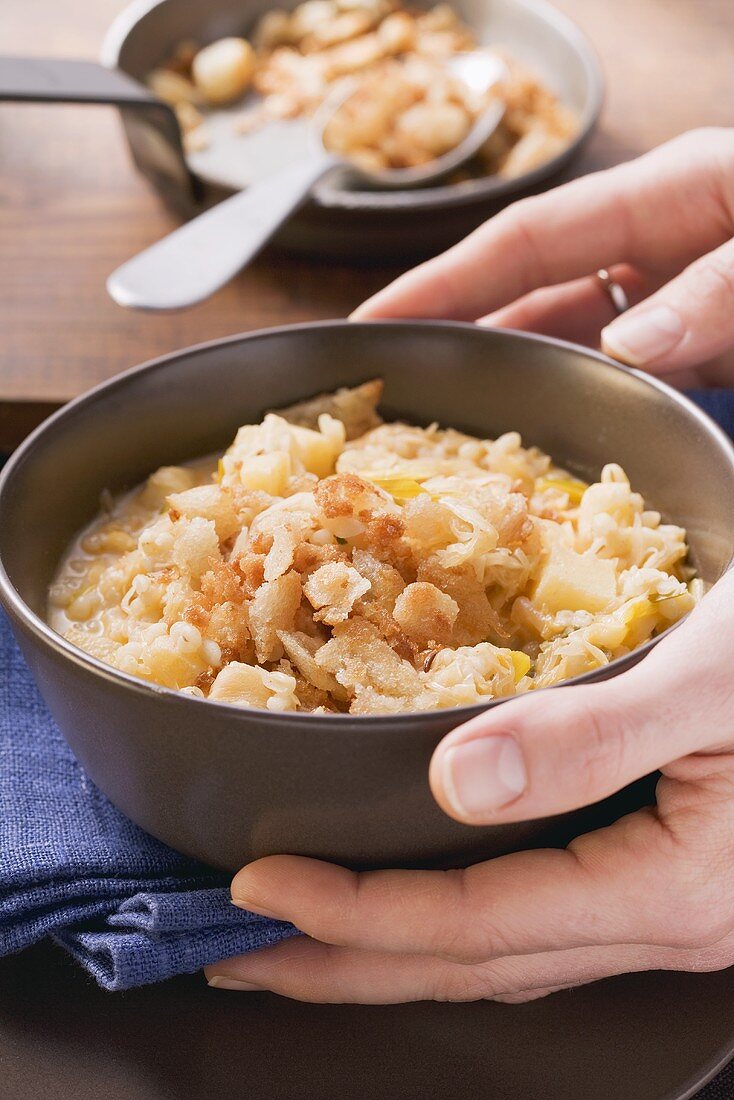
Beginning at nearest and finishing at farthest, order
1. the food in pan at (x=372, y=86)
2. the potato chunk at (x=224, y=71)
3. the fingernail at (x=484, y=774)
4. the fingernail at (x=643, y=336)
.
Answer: the fingernail at (x=484, y=774)
the fingernail at (x=643, y=336)
the food in pan at (x=372, y=86)
the potato chunk at (x=224, y=71)

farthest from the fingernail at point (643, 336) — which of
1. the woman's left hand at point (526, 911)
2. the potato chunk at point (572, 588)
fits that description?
the woman's left hand at point (526, 911)

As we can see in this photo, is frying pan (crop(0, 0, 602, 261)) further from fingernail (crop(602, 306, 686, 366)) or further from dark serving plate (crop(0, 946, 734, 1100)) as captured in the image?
dark serving plate (crop(0, 946, 734, 1100))

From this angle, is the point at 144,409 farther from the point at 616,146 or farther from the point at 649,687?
the point at 616,146

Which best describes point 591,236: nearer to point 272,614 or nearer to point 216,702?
point 272,614

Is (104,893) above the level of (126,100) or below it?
below

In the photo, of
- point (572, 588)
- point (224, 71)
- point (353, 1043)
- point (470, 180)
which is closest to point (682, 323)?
point (572, 588)

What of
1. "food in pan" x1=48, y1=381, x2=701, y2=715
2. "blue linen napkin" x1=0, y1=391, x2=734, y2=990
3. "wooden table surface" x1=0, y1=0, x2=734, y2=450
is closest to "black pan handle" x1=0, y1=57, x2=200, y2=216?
"wooden table surface" x1=0, y1=0, x2=734, y2=450

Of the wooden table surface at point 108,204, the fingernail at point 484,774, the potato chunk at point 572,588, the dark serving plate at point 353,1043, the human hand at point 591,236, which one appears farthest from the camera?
the wooden table surface at point 108,204

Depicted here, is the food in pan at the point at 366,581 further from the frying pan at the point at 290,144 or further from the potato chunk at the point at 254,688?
the frying pan at the point at 290,144
